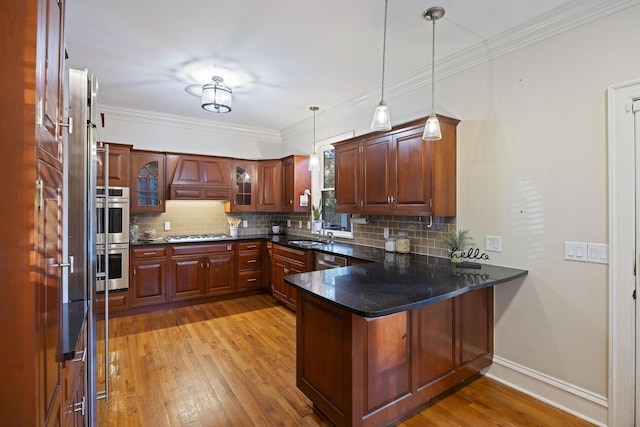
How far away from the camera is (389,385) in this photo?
2.01 metres

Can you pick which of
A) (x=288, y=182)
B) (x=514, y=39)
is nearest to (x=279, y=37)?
(x=514, y=39)

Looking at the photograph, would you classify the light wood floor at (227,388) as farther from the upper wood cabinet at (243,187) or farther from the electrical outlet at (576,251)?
the upper wood cabinet at (243,187)

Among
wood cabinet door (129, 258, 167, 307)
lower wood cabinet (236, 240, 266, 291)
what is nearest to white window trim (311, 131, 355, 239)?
lower wood cabinet (236, 240, 266, 291)

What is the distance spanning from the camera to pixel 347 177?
3732 millimetres

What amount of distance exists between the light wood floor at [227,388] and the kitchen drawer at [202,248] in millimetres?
1073

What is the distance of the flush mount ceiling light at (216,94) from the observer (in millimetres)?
3373

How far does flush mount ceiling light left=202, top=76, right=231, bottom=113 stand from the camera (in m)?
3.37

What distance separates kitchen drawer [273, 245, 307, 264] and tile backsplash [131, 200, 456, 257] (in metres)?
0.66

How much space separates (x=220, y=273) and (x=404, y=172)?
320cm

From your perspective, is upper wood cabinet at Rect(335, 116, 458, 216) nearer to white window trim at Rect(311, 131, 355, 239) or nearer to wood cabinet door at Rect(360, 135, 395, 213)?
wood cabinet door at Rect(360, 135, 395, 213)

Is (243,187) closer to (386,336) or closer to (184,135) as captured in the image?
(184,135)

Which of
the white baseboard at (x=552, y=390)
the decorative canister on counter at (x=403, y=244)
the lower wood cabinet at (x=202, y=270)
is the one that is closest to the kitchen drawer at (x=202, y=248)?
the lower wood cabinet at (x=202, y=270)

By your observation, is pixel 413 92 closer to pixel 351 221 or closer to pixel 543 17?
pixel 543 17

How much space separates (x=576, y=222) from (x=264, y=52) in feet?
9.38
